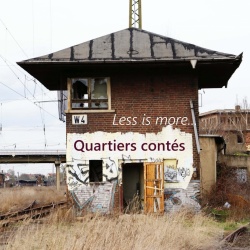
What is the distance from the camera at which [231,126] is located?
68.1 metres

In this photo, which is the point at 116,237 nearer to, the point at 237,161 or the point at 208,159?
the point at 208,159

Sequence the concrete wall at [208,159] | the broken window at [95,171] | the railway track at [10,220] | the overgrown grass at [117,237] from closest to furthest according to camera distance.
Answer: the overgrown grass at [117,237]
the railway track at [10,220]
the broken window at [95,171]
the concrete wall at [208,159]

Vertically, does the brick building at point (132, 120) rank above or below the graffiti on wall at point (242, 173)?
above

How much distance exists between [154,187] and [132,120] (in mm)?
2398

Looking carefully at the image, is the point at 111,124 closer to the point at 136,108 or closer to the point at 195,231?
the point at 136,108

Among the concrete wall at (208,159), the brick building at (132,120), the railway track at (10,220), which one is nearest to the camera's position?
the railway track at (10,220)

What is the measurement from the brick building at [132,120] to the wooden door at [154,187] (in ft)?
0.11

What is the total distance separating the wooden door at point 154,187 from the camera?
16.5 meters

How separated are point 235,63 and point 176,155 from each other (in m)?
3.70

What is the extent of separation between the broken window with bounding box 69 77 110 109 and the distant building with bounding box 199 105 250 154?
33555 mm

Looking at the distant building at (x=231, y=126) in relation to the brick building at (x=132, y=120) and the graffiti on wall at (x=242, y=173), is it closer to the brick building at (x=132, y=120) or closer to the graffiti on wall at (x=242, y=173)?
the graffiti on wall at (x=242, y=173)

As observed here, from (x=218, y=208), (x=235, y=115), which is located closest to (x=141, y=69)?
(x=218, y=208)

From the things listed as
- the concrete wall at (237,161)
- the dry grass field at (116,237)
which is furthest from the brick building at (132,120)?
the concrete wall at (237,161)

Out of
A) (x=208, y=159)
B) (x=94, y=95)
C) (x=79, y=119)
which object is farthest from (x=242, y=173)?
(x=79, y=119)
